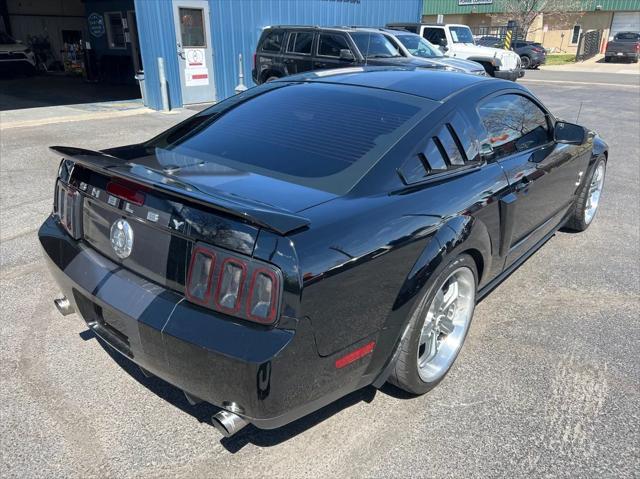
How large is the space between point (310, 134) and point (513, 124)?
1523 millimetres

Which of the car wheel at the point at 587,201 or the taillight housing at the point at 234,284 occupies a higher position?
the taillight housing at the point at 234,284

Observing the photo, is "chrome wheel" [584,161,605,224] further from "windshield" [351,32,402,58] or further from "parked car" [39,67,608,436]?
"windshield" [351,32,402,58]

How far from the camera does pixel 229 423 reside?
1.98m

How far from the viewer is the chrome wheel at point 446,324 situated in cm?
267

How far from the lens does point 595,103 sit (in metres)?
14.6

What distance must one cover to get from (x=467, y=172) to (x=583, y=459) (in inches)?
59.1

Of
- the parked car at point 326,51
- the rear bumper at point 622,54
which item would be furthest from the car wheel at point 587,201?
the rear bumper at point 622,54

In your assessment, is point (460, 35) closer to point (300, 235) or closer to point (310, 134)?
point (310, 134)

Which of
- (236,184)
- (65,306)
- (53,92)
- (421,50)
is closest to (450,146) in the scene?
(236,184)

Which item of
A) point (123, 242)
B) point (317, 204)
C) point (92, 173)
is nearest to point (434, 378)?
point (317, 204)

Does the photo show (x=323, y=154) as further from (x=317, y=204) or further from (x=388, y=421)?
(x=388, y=421)

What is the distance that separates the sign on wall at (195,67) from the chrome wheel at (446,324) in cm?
1064

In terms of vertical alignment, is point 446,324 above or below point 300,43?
below

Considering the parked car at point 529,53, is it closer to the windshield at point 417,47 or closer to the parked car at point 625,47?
the parked car at point 625,47
